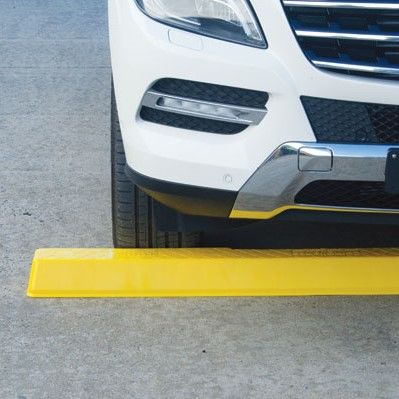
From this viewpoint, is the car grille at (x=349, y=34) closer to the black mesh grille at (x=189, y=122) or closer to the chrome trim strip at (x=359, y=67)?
the chrome trim strip at (x=359, y=67)

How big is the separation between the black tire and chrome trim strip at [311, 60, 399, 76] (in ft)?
2.97

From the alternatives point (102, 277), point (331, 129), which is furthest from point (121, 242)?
point (331, 129)

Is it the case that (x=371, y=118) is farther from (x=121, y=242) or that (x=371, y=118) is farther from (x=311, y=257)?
(x=121, y=242)

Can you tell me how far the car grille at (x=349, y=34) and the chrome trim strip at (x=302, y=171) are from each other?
0.22 metres

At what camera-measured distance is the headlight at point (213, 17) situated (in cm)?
338

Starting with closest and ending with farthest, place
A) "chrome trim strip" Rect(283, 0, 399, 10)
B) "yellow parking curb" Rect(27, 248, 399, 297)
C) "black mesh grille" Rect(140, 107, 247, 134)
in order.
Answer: "chrome trim strip" Rect(283, 0, 399, 10), "black mesh grille" Rect(140, 107, 247, 134), "yellow parking curb" Rect(27, 248, 399, 297)

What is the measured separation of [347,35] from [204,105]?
1.49 feet

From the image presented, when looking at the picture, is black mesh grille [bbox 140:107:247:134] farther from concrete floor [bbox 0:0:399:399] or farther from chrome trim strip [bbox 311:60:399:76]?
concrete floor [bbox 0:0:399:399]

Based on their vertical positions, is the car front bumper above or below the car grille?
below

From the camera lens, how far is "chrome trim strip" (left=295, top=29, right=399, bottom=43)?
3.33 m

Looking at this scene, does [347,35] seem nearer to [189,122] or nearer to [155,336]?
[189,122]

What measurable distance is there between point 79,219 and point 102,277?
0.66 metres

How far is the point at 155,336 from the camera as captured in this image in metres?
3.73

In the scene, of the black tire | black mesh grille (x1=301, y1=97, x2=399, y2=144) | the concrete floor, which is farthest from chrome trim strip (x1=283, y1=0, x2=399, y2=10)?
the concrete floor
